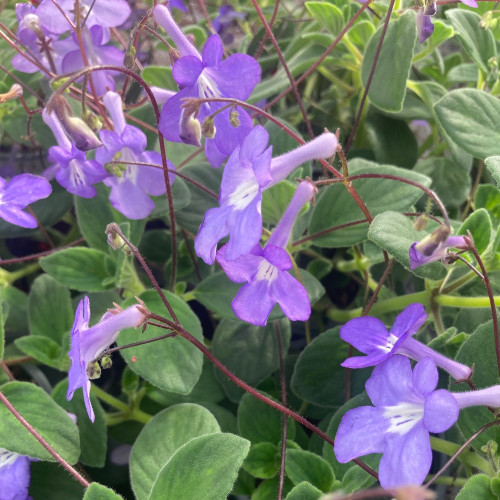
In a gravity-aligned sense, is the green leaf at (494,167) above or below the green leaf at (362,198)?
above

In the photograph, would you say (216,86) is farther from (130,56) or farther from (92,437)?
(92,437)

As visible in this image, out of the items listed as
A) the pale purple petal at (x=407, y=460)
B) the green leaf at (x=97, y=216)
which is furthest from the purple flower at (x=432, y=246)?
the green leaf at (x=97, y=216)

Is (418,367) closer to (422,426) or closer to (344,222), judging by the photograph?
(422,426)

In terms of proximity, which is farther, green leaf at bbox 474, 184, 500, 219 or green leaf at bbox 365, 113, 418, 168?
green leaf at bbox 365, 113, 418, 168

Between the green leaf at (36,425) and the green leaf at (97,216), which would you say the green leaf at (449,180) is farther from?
the green leaf at (36,425)

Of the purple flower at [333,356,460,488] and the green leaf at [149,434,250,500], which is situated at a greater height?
the purple flower at [333,356,460,488]

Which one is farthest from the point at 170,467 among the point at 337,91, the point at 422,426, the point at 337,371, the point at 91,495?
the point at 337,91

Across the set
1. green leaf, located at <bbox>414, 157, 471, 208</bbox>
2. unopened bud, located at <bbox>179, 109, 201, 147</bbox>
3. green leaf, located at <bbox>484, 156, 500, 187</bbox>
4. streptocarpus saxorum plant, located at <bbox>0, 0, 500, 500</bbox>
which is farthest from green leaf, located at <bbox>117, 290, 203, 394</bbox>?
green leaf, located at <bbox>414, 157, 471, 208</bbox>

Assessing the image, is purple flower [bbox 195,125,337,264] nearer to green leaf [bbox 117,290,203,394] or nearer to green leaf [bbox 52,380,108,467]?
green leaf [bbox 117,290,203,394]

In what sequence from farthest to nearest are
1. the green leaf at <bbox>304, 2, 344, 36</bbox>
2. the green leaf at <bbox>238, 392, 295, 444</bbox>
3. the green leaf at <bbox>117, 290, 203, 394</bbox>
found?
the green leaf at <bbox>304, 2, 344, 36</bbox> → the green leaf at <bbox>238, 392, 295, 444</bbox> → the green leaf at <bbox>117, 290, 203, 394</bbox>
